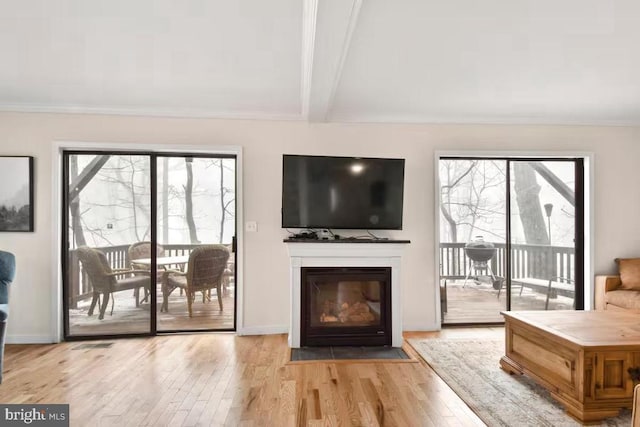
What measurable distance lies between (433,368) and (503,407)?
0.68 meters

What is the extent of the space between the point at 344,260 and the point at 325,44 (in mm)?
1989

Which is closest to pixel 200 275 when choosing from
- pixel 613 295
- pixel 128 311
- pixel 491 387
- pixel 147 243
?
pixel 147 243

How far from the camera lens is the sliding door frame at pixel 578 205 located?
155 inches

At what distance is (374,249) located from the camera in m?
3.44

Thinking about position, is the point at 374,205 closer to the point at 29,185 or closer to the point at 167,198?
the point at 167,198

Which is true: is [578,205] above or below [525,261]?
above

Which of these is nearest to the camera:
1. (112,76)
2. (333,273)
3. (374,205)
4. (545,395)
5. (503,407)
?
(503,407)

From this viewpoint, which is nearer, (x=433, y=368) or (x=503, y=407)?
(x=503, y=407)

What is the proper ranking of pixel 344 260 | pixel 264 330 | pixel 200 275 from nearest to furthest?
1. pixel 344 260
2. pixel 264 330
3. pixel 200 275

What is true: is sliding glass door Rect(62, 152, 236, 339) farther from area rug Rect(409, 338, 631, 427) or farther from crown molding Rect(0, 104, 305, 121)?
area rug Rect(409, 338, 631, 427)

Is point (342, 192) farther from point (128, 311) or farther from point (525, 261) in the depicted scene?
point (128, 311)

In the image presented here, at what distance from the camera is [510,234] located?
13.5ft

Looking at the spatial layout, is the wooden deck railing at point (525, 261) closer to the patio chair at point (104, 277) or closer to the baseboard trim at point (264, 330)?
the baseboard trim at point (264, 330)

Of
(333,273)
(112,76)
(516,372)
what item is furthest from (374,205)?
(112,76)
